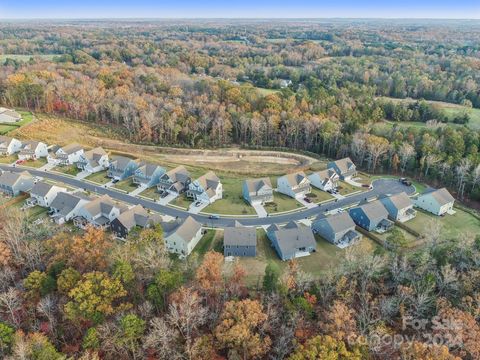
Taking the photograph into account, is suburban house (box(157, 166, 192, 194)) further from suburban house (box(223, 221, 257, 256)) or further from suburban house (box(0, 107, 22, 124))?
suburban house (box(0, 107, 22, 124))

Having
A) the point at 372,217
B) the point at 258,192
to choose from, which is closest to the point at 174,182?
the point at 258,192

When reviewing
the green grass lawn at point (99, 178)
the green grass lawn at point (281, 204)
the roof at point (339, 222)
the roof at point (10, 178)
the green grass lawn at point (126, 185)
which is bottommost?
the green grass lawn at point (281, 204)

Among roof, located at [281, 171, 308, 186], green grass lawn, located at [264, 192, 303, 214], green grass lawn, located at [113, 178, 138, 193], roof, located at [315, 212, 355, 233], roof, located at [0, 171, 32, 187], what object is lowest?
green grass lawn, located at [264, 192, 303, 214]

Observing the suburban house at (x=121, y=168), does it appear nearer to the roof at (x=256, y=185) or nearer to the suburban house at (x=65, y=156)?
the suburban house at (x=65, y=156)

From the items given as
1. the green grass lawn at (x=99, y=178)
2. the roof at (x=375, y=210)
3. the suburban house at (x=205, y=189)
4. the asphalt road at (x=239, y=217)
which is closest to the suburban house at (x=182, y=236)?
the asphalt road at (x=239, y=217)

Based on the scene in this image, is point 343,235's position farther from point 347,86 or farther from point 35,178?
point 347,86

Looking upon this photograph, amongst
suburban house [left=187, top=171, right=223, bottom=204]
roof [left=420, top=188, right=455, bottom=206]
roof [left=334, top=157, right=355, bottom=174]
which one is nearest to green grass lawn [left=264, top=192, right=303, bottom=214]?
suburban house [left=187, top=171, right=223, bottom=204]
